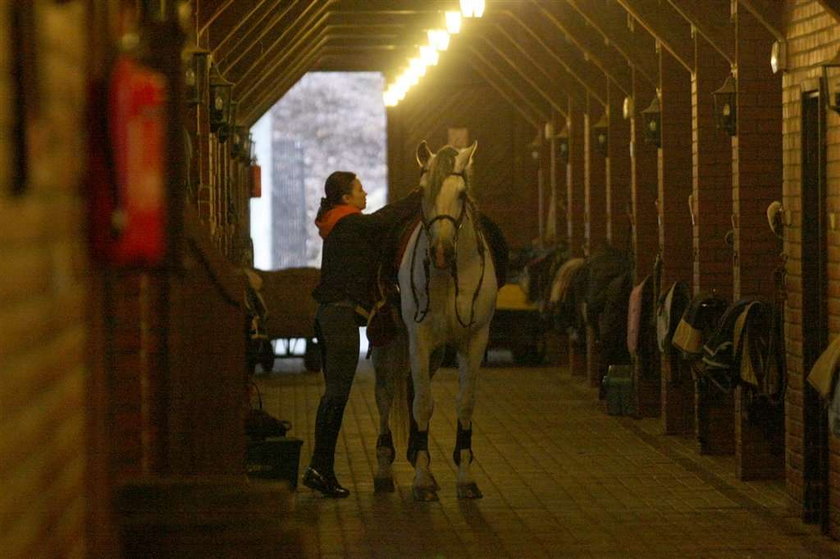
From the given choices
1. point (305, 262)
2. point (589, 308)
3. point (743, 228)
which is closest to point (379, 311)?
point (743, 228)

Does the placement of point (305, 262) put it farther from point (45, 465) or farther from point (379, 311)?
point (45, 465)

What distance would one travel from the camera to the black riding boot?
977 centimetres

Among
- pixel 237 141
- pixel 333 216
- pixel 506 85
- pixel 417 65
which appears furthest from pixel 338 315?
pixel 506 85

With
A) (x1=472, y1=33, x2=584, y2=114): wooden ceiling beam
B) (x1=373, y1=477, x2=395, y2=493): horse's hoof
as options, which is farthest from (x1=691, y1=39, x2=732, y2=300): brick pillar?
(x1=472, y1=33, x2=584, y2=114): wooden ceiling beam

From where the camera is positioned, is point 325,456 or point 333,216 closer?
point 325,456

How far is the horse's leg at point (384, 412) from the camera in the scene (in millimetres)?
10047

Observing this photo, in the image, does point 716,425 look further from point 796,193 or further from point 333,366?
point 333,366

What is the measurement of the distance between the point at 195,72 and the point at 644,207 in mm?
4770

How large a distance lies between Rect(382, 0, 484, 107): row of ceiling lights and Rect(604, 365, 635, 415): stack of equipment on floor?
124 inches

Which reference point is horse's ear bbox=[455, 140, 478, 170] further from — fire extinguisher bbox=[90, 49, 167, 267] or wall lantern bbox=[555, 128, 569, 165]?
wall lantern bbox=[555, 128, 569, 165]

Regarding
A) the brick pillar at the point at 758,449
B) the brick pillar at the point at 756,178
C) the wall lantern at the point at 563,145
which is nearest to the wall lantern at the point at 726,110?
the brick pillar at the point at 756,178

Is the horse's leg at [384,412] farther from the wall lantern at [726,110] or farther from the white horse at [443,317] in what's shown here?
the wall lantern at [726,110]

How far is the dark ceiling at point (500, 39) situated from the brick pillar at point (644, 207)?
0.93 feet

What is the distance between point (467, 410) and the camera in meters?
9.91
